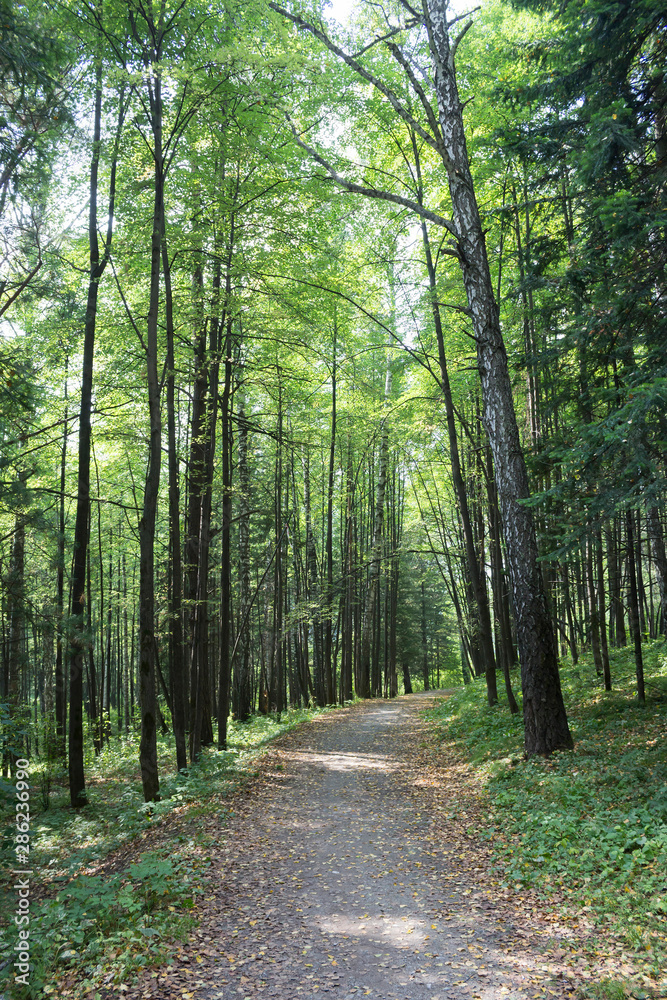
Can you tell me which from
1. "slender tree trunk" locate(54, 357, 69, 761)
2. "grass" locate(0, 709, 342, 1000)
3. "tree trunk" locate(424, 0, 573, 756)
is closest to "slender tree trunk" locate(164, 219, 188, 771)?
"grass" locate(0, 709, 342, 1000)

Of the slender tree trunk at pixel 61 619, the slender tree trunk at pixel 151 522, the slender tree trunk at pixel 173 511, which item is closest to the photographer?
the slender tree trunk at pixel 151 522

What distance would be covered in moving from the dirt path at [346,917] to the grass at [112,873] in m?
0.24

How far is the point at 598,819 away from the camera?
4875 millimetres

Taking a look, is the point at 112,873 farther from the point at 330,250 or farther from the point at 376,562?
the point at 376,562

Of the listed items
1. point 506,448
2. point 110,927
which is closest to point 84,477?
point 506,448

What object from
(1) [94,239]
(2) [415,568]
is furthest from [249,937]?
(2) [415,568]

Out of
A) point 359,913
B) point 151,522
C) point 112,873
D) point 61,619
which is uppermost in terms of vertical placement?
point 151,522

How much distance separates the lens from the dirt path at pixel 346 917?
3.38 m

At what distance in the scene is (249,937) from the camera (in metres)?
3.97

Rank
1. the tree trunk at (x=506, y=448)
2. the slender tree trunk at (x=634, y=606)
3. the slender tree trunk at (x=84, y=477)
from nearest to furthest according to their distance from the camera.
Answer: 1. the tree trunk at (x=506, y=448)
2. the slender tree trunk at (x=634, y=606)
3. the slender tree trunk at (x=84, y=477)

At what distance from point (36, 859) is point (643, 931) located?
21.7ft

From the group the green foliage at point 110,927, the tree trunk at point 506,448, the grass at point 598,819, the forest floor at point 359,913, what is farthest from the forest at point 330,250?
the forest floor at point 359,913

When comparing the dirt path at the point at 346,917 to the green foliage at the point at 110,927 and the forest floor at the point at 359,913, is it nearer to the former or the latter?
the forest floor at the point at 359,913

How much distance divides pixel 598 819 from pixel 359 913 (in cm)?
225
